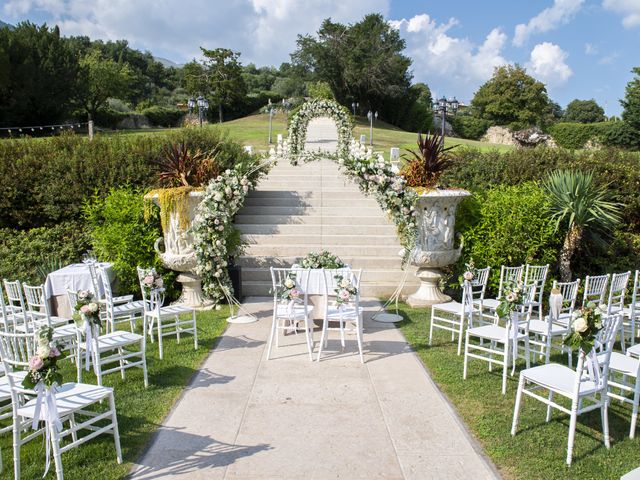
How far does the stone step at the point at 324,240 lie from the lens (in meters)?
10.3

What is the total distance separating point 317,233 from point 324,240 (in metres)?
0.39

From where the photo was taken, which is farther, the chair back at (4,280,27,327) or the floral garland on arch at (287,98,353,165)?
the floral garland on arch at (287,98,353,165)

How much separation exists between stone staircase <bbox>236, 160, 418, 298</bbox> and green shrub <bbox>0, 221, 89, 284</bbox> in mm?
3512

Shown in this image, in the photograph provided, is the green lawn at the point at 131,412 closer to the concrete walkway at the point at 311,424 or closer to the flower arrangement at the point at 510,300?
the concrete walkway at the point at 311,424

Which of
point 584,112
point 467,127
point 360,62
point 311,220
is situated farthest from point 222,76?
point 584,112

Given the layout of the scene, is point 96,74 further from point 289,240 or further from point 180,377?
point 180,377

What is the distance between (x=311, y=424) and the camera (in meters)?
4.27

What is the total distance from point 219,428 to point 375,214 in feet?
26.6

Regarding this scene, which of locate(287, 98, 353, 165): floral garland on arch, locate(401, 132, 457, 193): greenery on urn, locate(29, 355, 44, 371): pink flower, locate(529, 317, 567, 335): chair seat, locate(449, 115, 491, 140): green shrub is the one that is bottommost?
locate(529, 317, 567, 335): chair seat

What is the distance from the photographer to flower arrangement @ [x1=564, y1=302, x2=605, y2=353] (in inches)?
144

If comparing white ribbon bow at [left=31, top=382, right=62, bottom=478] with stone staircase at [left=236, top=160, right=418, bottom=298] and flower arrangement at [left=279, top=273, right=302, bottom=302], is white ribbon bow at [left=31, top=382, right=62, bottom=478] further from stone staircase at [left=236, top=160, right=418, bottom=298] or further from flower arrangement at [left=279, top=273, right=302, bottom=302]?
stone staircase at [left=236, top=160, right=418, bottom=298]

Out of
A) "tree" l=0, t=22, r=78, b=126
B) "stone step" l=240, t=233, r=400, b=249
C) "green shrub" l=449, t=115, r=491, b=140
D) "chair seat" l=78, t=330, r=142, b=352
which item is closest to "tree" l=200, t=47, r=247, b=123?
"tree" l=0, t=22, r=78, b=126

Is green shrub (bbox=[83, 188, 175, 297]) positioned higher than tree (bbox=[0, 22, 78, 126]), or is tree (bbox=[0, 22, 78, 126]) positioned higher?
tree (bbox=[0, 22, 78, 126])

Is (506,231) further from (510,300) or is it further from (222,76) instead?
(222,76)
